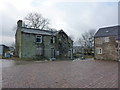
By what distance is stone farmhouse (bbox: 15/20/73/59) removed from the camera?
23.2 meters

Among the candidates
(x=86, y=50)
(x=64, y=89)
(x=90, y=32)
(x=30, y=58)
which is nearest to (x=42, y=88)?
(x=64, y=89)

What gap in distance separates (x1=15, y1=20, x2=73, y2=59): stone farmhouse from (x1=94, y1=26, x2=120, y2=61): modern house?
764 centimetres

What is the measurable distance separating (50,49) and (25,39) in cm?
577

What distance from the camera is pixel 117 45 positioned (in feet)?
67.2

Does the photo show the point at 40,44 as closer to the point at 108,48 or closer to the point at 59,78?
the point at 108,48

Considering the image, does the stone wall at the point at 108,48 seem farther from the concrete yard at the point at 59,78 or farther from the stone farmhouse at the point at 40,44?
the concrete yard at the point at 59,78

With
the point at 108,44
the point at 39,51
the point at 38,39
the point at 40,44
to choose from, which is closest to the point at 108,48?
the point at 108,44

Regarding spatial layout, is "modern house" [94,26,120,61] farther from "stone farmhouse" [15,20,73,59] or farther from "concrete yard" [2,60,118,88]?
"concrete yard" [2,60,118,88]

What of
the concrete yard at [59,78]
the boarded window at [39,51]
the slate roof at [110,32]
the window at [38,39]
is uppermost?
the slate roof at [110,32]

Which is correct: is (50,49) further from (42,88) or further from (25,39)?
(42,88)

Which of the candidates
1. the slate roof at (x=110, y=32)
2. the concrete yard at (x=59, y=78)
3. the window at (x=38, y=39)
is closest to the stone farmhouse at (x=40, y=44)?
the window at (x=38, y=39)

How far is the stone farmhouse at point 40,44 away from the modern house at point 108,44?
7645mm

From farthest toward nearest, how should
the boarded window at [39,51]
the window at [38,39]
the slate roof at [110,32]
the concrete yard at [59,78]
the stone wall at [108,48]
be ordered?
→ the window at [38,39], the boarded window at [39,51], the slate roof at [110,32], the stone wall at [108,48], the concrete yard at [59,78]

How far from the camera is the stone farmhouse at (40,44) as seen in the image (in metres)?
23.2
